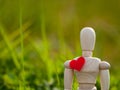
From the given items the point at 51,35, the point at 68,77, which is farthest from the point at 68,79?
the point at 51,35

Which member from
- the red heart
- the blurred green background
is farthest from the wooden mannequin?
the blurred green background

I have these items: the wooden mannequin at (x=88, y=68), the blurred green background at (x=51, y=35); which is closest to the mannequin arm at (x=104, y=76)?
the wooden mannequin at (x=88, y=68)

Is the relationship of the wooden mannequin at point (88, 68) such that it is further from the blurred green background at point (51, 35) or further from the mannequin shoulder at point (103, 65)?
the blurred green background at point (51, 35)

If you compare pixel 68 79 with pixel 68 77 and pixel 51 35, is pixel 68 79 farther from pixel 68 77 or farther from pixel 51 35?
pixel 51 35

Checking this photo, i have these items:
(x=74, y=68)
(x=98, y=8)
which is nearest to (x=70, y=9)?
(x=98, y=8)

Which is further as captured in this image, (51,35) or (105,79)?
(51,35)

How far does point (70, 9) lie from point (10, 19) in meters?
0.61

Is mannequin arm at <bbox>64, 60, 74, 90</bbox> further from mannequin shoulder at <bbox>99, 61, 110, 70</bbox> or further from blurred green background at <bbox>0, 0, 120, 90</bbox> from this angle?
blurred green background at <bbox>0, 0, 120, 90</bbox>

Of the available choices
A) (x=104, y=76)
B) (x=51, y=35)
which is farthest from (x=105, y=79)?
(x=51, y=35)

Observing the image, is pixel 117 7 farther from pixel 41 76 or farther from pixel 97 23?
pixel 41 76

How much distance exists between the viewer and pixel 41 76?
5.07 feet

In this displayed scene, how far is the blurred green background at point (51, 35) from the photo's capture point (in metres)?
1.52

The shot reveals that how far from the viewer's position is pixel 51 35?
2.91 meters

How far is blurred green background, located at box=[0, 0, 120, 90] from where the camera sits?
1.52 metres
